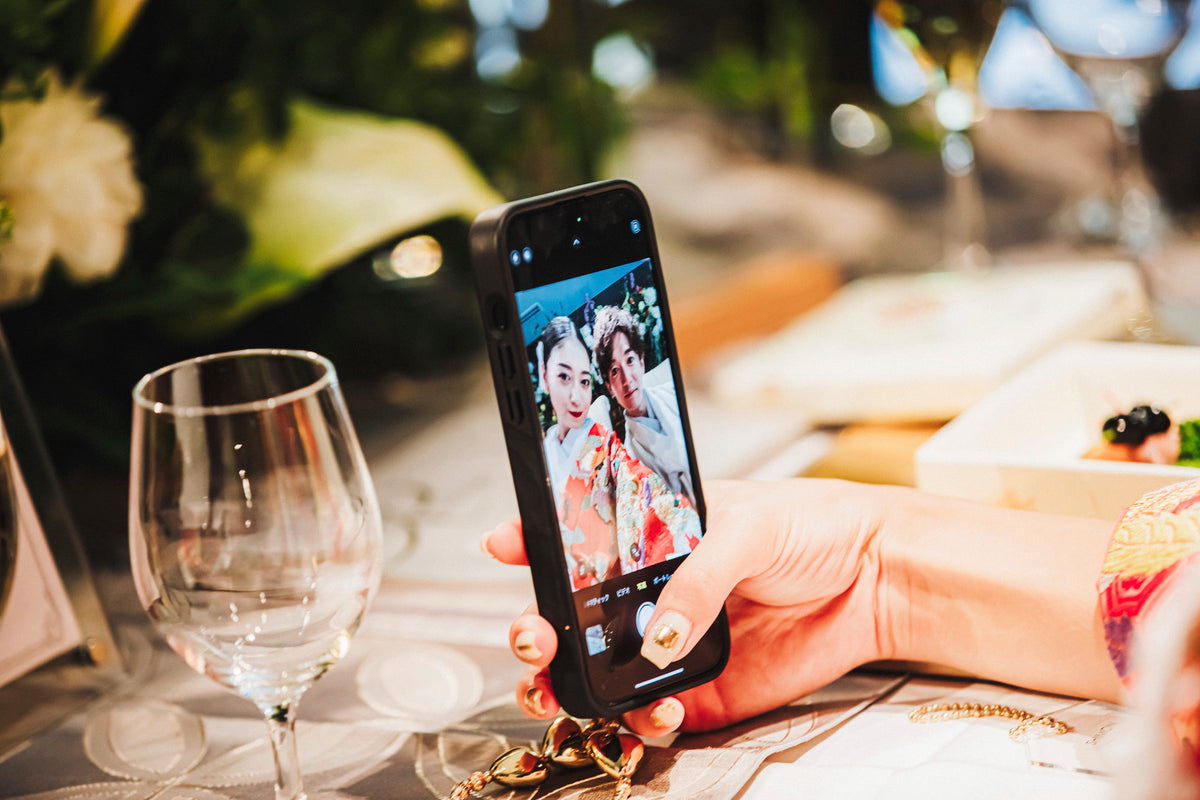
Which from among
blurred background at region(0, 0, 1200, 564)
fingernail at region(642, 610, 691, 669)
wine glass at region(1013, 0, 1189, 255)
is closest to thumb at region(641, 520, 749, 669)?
fingernail at region(642, 610, 691, 669)

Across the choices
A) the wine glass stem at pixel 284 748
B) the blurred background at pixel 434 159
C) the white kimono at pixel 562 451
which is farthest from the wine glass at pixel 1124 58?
the wine glass stem at pixel 284 748

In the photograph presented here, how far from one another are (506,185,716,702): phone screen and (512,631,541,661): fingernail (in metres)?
0.02

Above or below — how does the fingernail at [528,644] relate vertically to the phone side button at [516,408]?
below

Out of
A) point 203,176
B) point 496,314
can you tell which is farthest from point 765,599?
point 203,176

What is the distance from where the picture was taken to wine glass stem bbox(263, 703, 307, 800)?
1.24 feet

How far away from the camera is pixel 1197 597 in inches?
8.7

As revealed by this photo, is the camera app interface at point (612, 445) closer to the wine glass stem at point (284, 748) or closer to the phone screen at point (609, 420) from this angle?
the phone screen at point (609, 420)

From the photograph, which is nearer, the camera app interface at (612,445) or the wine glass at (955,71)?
the camera app interface at (612,445)

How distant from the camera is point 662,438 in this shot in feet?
1.39

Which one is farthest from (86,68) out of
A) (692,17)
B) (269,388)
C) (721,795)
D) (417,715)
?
(692,17)

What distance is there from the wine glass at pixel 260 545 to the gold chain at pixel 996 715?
216mm

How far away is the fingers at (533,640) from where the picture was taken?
38cm

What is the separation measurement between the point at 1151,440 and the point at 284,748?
391 mm

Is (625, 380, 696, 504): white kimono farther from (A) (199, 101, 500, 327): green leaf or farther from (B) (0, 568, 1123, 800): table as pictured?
(A) (199, 101, 500, 327): green leaf
